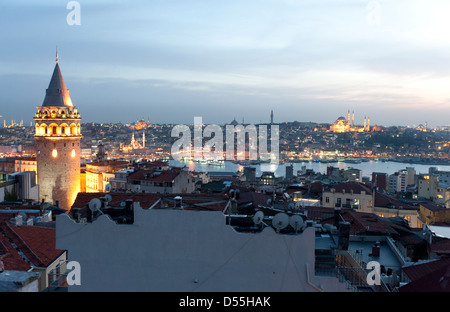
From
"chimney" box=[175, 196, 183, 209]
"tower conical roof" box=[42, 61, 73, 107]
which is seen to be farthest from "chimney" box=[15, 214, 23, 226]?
"tower conical roof" box=[42, 61, 73, 107]

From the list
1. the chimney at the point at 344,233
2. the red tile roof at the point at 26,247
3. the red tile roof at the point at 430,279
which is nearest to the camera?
the chimney at the point at 344,233

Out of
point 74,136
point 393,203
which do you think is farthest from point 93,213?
point 393,203

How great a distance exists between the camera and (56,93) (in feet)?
37.5

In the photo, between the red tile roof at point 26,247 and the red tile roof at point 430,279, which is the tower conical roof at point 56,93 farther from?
the red tile roof at point 430,279

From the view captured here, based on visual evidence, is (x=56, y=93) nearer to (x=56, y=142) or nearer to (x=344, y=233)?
(x=56, y=142)

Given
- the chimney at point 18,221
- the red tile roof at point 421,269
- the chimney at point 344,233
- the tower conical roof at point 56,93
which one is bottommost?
the red tile roof at point 421,269

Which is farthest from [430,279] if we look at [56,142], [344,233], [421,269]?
[56,142]

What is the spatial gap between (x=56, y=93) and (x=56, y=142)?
3.90 feet

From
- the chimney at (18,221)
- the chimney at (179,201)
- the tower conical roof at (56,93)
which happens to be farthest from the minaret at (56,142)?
the chimney at (179,201)

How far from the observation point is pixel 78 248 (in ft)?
7.68

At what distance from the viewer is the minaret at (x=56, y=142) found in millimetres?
11305

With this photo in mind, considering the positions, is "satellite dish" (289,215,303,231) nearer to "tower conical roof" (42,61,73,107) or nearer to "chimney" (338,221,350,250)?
"chimney" (338,221,350,250)

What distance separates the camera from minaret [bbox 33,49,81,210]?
37.1ft

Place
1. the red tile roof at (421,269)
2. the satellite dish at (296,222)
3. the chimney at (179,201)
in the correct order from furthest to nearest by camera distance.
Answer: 1. the red tile roof at (421,269)
2. the chimney at (179,201)
3. the satellite dish at (296,222)
